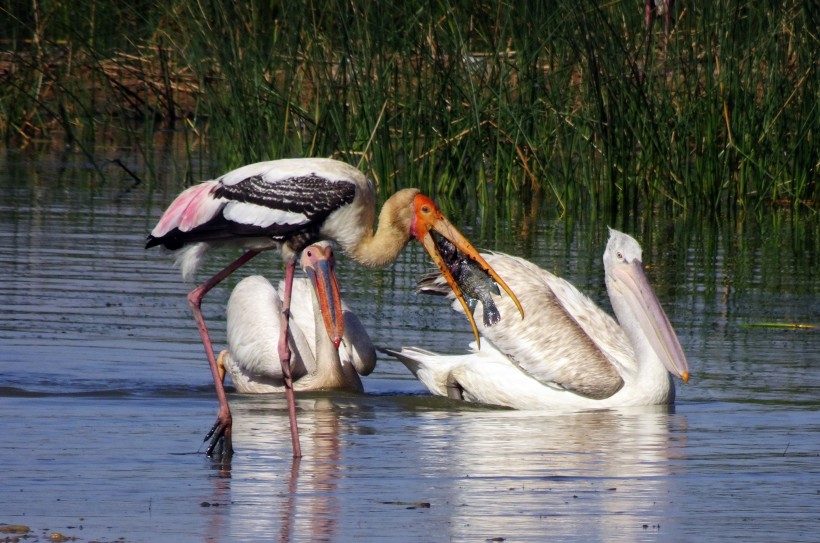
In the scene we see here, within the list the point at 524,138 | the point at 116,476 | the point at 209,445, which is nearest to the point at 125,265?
the point at 524,138

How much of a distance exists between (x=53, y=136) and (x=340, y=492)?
13494 mm

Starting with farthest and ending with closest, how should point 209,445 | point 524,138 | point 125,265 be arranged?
1. point 524,138
2. point 125,265
3. point 209,445

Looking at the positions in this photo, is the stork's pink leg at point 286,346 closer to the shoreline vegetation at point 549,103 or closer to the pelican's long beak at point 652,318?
the pelican's long beak at point 652,318

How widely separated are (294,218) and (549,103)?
6072 millimetres

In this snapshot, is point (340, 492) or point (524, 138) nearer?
point (340, 492)

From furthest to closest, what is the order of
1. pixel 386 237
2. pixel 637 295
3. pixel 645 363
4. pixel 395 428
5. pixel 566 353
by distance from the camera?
1. pixel 637 295
2. pixel 566 353
3. pixel 645 363
4. pixel 386 237
5. pixel 395 428

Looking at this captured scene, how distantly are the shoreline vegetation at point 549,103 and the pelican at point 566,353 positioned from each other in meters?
3.98

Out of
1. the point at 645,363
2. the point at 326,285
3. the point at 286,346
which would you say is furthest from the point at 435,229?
the point at 645,363

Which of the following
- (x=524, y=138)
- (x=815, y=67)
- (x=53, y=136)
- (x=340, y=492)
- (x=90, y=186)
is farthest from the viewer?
(x=53, y=136)

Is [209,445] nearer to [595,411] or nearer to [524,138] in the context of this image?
[595,411]

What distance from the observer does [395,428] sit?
667 centimetres

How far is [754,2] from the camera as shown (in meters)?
12.8

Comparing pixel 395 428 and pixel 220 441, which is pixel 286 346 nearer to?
pixel 395 428

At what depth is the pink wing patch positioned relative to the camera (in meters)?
6.79
